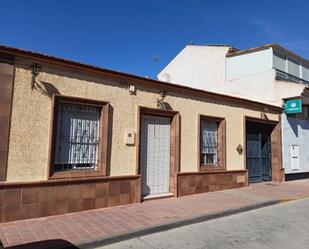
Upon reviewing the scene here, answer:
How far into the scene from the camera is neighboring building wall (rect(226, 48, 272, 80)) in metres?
14.9

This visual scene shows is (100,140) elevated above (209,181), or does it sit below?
above

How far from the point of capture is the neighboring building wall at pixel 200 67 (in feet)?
56.3

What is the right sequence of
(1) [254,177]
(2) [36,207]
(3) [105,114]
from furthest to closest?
(1) [254,177], (3) [105,114], (2) [36,207]

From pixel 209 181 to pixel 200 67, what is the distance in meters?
10.4

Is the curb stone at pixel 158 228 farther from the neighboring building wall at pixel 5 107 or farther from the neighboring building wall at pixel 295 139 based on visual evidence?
the neighboring building wall at pixel 295 139

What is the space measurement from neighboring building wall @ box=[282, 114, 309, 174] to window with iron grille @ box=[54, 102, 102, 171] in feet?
32.3

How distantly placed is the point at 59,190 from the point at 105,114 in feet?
7.29

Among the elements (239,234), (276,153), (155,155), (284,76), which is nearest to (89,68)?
(155,155)

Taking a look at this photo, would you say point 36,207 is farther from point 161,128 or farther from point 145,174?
point 161,128

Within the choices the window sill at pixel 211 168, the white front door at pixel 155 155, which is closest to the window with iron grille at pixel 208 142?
the window sill at pixel 211 168

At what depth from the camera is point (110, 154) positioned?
7.51 m

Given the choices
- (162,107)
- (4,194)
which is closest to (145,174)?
(162,107)

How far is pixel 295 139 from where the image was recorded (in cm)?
1398

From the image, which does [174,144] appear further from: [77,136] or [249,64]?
[249,64]
